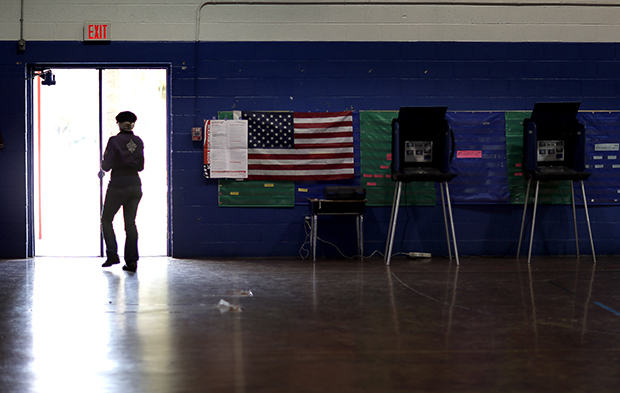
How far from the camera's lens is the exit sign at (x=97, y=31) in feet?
19.9

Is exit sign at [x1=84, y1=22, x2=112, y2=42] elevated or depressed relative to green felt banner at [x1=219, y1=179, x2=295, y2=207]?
elevated

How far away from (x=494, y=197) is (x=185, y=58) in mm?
3752

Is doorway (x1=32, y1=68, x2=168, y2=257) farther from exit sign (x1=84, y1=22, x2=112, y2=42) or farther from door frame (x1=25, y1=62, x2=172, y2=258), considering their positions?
exit sign (x1=84, y1=22, x2=112, y2=42)

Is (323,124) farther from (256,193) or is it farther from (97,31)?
(97,31)

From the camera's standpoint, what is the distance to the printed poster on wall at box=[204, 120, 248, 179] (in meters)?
6.11

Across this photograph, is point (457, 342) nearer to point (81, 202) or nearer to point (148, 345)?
point (148, 345)

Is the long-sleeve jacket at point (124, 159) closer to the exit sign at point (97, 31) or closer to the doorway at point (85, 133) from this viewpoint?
the doorway at point (85, 133)

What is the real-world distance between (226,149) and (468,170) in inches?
106

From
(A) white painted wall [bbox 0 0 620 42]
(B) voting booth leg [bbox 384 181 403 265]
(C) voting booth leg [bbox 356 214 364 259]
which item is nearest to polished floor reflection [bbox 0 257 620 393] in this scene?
(B) voting booth leg [bbox 384 181 403 265]

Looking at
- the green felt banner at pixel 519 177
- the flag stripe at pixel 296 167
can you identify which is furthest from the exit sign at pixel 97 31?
the green felt banner at pixel 519 177

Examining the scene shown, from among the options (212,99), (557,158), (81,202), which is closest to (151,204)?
(81,202)

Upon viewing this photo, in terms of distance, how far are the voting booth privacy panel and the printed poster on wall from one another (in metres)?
0.09

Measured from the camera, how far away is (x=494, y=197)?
623 centimetres

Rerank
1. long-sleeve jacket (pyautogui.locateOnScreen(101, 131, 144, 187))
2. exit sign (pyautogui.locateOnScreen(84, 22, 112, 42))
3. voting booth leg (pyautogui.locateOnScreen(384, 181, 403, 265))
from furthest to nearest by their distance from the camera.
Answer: exit sign (pyautogui.locateOnScreen(84, 22, 112, 42)), voting booth leg (pyautogui.locateOnScreen(384, 181, 403, 265)), long-sleeve jacket (pyautogui.locateOnScreen(101, 131, 144, 187))
